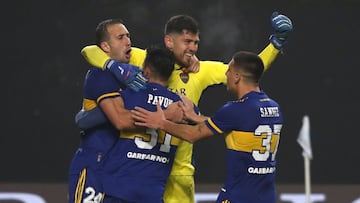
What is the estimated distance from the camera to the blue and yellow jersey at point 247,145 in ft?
30.2

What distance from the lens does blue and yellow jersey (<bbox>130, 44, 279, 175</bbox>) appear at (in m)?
9.96

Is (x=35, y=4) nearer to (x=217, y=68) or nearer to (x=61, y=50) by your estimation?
(x=61, y=50)

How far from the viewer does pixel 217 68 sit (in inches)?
401

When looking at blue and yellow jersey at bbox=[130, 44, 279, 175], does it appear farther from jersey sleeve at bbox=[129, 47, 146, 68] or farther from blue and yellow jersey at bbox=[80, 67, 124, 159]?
blue and yellow jersey at bbox=[80, 67, 124, 159]

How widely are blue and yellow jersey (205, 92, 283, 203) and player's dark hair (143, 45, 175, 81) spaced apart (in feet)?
1.57

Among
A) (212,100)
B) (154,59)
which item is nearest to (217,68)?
(154,59)

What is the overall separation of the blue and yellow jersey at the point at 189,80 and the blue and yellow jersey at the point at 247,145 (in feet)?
2.49

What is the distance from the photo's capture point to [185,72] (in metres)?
10.0

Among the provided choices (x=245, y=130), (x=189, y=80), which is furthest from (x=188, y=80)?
(x=245, y=130)

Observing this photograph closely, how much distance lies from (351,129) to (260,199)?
18.7ft

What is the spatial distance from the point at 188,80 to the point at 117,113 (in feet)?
3.05

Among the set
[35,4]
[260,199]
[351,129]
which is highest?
[35,4]

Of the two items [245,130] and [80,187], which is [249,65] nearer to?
[245,130]

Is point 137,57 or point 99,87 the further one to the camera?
point 137,57
